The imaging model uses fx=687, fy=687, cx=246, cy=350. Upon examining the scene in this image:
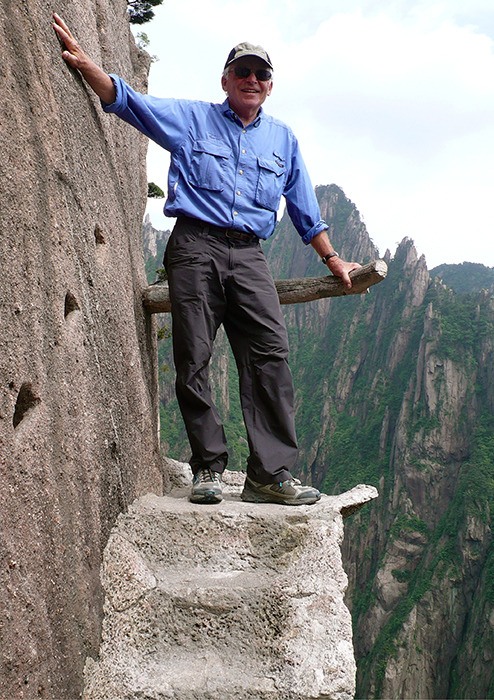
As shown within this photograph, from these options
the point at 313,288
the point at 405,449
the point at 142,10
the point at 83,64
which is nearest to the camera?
the point at 83,64

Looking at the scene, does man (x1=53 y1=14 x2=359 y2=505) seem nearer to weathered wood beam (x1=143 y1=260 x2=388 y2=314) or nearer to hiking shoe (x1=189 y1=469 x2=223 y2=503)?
hiking shoe (x1=189 y1=469 x2=223 y2=503)

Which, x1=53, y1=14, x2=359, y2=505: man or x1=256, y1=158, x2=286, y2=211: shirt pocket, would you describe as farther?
x1=256, y1=158, x2=286, y2=211: shirt pocket

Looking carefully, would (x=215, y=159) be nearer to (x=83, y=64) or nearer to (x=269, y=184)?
(x=269, y=184)

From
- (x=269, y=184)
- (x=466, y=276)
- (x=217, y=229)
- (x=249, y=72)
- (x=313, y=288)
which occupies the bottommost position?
(x=313, y=288)

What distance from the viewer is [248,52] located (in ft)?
11.9

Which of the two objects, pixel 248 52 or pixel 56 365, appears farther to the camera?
pixel 248 52

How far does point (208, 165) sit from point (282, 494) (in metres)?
1.78

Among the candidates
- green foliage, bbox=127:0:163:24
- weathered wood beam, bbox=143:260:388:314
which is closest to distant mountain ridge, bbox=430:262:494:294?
green foliage, bbox=127:0:163:24

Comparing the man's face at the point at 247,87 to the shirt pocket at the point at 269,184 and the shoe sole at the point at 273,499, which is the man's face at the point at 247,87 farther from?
the shoe sole at the point at 273,499

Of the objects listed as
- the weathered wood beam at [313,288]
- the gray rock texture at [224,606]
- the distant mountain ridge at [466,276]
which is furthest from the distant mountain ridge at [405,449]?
the gray rock texture at [224,606]

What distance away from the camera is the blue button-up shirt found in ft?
11.9

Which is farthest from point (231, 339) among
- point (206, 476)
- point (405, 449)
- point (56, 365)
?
point (405, 449)

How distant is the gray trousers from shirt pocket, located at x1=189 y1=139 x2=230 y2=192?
0.69ft

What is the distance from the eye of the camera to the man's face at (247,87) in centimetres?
369
